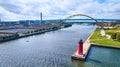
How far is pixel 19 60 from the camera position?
31.0 metres

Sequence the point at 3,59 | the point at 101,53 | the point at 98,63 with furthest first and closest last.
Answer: the point at 101,53 < the point at 3,59 < the point at 98,63

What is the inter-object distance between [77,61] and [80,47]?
2.78m

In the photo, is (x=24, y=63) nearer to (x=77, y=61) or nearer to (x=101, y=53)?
(x=77, y=61)

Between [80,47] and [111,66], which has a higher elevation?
[80,47]

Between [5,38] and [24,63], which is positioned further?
[5,38]

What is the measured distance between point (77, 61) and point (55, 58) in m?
4.21

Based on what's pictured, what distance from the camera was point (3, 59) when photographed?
104 feet

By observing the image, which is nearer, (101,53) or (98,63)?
(98,63)

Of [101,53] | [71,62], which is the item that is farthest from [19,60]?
[101,53]

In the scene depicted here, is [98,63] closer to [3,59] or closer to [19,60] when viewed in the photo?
[19,60]

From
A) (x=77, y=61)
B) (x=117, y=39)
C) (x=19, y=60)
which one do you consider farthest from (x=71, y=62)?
(x=117, y=39)

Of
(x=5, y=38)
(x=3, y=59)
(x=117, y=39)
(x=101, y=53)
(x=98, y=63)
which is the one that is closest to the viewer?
(x=98, y=63)

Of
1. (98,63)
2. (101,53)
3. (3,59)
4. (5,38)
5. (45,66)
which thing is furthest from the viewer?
(5,38)

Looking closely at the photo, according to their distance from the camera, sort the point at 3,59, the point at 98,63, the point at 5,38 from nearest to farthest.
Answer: the point at 98,63
the point at 3,59
the point at 5,38
